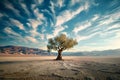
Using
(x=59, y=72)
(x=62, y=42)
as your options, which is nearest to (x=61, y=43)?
(x=62, y=42)

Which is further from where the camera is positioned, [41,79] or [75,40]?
[75,40]

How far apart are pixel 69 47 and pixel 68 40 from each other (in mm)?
3559

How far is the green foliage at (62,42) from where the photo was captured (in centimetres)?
4541

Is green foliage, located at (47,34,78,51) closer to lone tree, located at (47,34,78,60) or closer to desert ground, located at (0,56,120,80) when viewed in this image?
lone tree, located at (47,34,78,60)

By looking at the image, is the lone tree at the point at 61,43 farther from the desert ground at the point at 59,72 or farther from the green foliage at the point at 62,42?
the desert ground at the point at 59,72

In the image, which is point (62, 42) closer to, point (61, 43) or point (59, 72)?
point (61, 43)

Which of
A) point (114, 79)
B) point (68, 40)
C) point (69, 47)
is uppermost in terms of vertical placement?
point (68, 40)

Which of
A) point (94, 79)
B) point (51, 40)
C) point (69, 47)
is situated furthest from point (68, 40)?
point (94, 79)

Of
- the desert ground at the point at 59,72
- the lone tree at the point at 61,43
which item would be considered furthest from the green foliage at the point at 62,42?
the desert ground at the point at 59,72

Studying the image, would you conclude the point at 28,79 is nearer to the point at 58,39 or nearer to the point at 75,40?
the point at 58,39

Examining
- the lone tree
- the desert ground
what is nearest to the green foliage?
the lone tree

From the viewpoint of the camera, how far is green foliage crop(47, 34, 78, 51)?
45406 mm

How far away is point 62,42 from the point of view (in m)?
45.6

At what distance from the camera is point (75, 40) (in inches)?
1870
